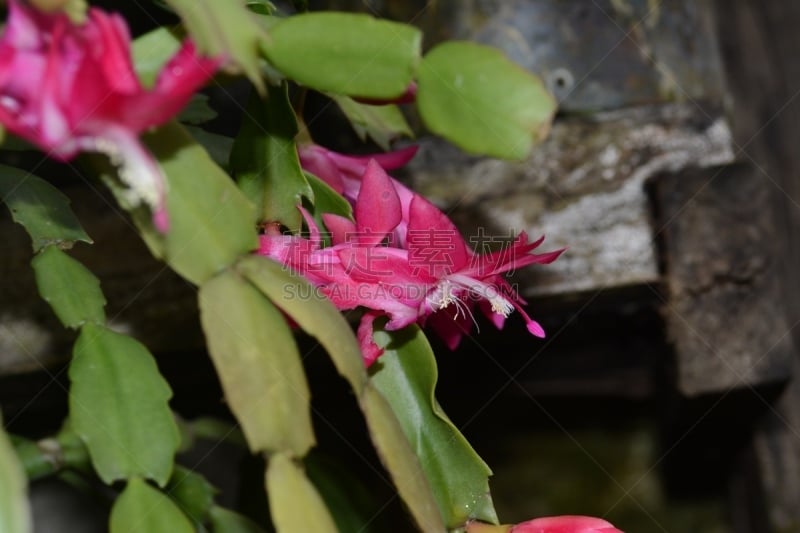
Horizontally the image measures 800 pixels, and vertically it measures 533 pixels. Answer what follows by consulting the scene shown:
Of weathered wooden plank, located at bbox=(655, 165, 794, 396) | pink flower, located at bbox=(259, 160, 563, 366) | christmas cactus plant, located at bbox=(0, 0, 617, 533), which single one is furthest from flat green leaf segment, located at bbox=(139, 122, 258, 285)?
weathered wooden plank, located at bbox=(655, 165, 794, 396)

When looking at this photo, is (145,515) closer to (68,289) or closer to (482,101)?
(68,289)

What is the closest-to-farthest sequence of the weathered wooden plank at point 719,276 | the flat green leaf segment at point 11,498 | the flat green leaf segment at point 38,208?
the flat green leaf segment at point 11,498
the flat green leaf segment at point 38,208
the weathered wooden plank at point 719,276

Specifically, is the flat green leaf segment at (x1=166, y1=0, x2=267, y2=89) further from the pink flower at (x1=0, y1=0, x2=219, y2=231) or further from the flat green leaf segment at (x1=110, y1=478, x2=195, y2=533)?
the flat green leaf segment at (x1=110, y1=478, x2=195, y2=533)

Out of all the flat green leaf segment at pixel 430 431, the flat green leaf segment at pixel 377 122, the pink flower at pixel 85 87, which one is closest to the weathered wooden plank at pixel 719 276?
the flat green leaf segment at pixel 377 122

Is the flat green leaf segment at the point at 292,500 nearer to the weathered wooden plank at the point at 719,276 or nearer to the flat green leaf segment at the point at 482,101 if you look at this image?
the flat green leaf segment at the point at 482,101

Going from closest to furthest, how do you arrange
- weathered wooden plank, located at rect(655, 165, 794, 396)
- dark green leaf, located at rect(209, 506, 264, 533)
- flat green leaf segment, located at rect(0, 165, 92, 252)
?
flat green leaf segment, located at rect(0, 165, 92, 252) → dark green leaf, located at rect(209, 506, 264, 533) → weathered wooden plank, located at rect(655, 165, 794, 396)

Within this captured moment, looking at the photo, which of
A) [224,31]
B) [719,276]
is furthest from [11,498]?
[719,276]
